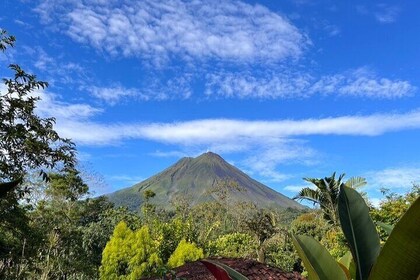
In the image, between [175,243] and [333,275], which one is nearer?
[333,275]

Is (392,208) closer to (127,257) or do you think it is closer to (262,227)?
(262,227)

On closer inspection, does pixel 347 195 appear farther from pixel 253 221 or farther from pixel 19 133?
pixel 253 221

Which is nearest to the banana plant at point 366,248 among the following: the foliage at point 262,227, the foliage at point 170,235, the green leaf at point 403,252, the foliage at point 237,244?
the green leaf at point 403,252

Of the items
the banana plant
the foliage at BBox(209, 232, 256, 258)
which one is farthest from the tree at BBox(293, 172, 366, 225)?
the banana plant

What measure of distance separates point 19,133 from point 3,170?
706 mm

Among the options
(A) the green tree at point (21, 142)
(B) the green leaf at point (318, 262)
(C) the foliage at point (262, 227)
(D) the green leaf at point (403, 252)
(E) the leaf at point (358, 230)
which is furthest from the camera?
(C) the foliage at point (262, 227)

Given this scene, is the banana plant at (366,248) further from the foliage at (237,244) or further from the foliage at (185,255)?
the foliage at (237,244)

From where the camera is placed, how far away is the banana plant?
0.91 m

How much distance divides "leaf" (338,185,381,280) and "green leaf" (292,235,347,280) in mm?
111

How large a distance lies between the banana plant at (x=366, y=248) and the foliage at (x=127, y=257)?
681 cm

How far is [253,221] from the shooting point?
60.0 ft

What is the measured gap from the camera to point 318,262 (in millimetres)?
1196

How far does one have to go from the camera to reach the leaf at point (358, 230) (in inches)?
50.8

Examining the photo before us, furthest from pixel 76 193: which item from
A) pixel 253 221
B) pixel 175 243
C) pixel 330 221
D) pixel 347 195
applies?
pixel 347 195
